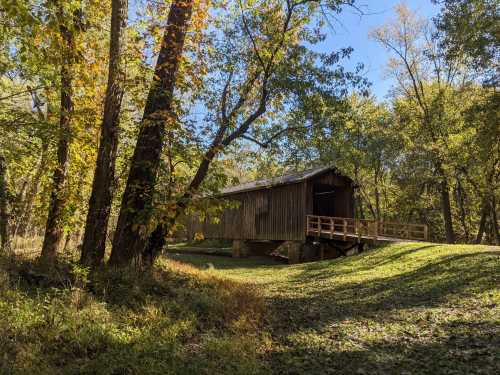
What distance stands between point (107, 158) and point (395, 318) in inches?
256

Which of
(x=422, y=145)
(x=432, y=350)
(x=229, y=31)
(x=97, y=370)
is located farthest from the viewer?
(x=422, y=145)

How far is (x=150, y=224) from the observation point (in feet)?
21.5

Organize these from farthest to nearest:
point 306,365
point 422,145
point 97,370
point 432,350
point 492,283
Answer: point 422,145 → point 492,283 → point 432,350 → point 306,365 → point 97,370

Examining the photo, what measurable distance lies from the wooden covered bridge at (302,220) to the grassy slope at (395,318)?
7.31 m

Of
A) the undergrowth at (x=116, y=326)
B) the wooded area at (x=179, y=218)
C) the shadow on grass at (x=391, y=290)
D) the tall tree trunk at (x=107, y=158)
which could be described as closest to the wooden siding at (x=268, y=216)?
the wooded area at (x=179, y=218)

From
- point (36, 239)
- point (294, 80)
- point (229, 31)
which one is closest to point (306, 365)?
point (294, 80)

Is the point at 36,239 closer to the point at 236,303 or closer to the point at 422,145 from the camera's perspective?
the point at 236,303

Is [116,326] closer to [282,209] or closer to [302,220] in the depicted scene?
[302,220]

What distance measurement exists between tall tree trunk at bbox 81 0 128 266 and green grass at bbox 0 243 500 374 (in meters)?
0.78

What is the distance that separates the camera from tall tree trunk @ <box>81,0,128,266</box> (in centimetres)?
755

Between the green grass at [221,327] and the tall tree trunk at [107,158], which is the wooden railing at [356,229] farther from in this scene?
the tall tree trunk at [107,158]

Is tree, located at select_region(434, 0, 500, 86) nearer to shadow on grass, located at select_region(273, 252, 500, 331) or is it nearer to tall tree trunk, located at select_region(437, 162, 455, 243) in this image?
shadow on grass, located at select_region(273, 252, 500, 331)

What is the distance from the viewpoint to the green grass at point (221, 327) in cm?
468

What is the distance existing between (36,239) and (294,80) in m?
11.7
